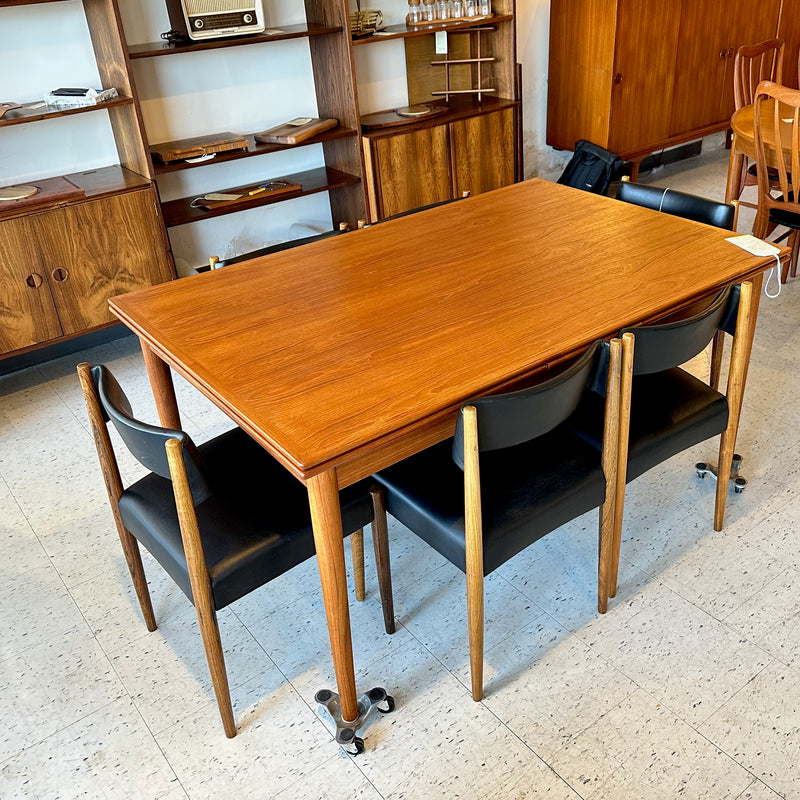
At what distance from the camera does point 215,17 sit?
315 cm

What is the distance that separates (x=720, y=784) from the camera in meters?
1.55

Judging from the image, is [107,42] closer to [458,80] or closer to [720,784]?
[458,80]

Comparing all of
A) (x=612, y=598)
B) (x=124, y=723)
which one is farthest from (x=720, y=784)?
(x=124, y=723)

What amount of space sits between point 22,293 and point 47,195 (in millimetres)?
376

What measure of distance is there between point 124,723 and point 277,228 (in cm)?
267

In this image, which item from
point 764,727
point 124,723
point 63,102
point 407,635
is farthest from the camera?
point 63,102

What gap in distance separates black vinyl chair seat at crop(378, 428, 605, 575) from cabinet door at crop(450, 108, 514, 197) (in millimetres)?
2370

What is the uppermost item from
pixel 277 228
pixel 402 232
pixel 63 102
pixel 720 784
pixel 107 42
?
pixel 107 42

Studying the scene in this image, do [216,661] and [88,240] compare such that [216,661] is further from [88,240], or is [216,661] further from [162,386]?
[88,240]

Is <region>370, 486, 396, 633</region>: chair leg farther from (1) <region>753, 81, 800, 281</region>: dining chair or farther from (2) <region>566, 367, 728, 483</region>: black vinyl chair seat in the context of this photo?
(1) <region>753, 81, 800, 281</region>: dining chair

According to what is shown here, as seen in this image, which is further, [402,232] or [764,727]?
[402,232]

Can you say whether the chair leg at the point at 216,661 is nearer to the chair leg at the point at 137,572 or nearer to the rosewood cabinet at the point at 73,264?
the chair leg at the point at 137,572

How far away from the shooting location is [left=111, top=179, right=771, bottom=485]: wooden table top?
149 centimetres

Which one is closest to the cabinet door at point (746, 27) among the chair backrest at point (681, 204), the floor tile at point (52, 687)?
the chair backrest at point (681, 204)
